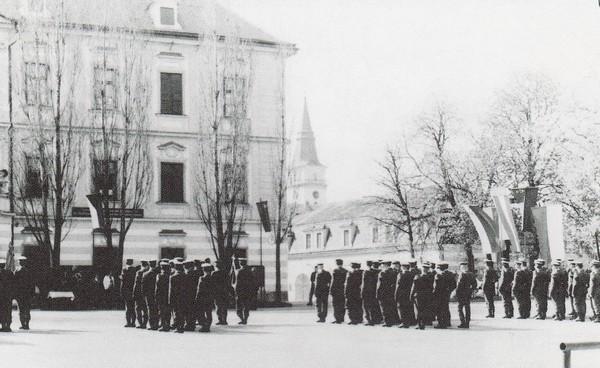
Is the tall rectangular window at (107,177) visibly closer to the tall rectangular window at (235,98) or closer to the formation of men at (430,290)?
the tall rectangular window at (235,98)

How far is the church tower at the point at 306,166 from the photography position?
12344 millimetres

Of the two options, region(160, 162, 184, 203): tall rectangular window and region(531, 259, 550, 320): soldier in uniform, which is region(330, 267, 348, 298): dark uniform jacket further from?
region(160, 162, 184, 203): tall rectangular window

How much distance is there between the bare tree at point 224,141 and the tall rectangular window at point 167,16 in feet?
3.03

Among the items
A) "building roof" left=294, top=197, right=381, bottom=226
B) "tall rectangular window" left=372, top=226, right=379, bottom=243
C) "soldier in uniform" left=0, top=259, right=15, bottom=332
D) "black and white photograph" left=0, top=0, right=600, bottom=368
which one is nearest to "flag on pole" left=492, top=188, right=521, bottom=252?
"black and white photograph" left=0, top=0, right=600, bottom=368

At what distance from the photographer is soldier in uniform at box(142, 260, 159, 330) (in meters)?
13.4

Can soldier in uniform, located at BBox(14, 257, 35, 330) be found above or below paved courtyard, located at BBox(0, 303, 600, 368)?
above

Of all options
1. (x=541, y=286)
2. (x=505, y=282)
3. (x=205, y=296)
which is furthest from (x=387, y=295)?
(x=541, y=286)

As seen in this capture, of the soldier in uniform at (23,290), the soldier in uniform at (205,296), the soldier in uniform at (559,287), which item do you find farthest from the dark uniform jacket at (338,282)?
the soldier in uniform at (23,290)

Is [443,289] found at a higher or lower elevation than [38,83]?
lower

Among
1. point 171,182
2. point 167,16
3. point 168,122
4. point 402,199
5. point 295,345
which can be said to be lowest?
point 295,345

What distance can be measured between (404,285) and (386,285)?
46 cm

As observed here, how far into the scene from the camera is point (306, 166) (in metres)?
14.8

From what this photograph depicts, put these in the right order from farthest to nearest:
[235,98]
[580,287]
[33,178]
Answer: [33,178], [235,98], [580,287]

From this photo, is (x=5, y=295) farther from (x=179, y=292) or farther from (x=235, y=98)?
(x=235, y=98)
